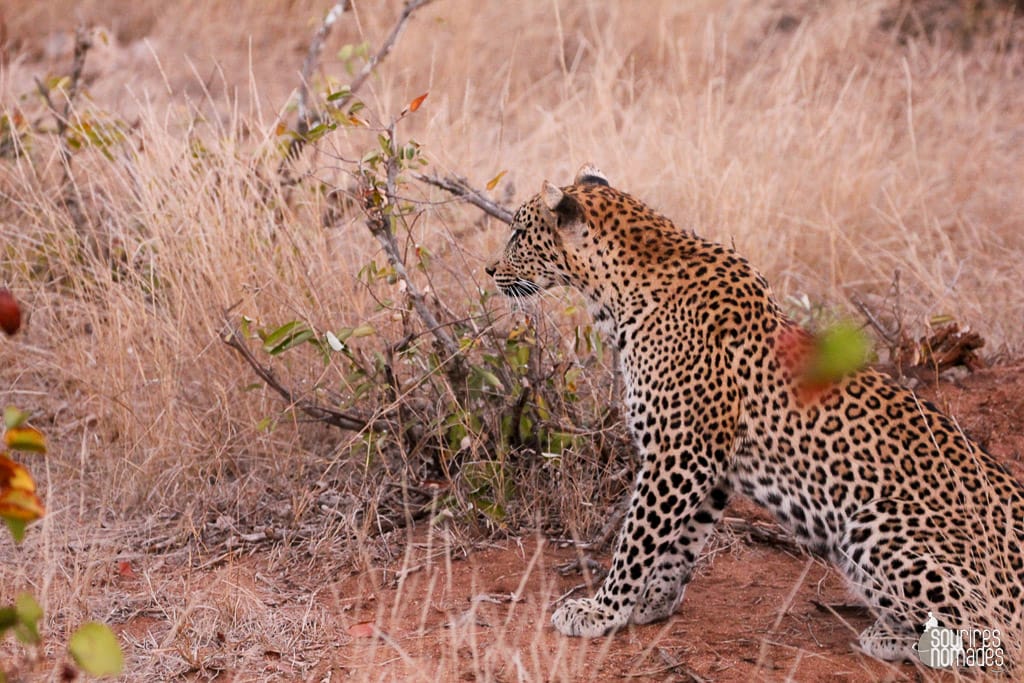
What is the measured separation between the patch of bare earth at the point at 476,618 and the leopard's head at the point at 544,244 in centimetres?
107

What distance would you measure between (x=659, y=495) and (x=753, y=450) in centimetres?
37

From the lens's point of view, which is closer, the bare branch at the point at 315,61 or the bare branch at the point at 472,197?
the bare branch at the point at 472,197

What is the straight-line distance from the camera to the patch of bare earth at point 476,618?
14.7 feet

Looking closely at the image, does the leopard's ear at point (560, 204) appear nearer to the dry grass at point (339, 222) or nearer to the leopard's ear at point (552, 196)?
the leopard's ear at point (552, 196)

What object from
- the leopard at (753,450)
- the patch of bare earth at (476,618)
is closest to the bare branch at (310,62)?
the leopard at (753,450)

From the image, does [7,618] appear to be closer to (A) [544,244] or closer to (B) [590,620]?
(B) [590,620]

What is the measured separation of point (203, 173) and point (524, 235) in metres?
2.80

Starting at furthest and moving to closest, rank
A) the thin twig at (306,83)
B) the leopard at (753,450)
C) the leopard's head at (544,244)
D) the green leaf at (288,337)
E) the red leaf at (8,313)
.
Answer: the thin twig at (306,83)
the green leaf at (288,337)
the leopard's head at (544,244)
the leopard at (753,450)
the red leaf at (8,313)

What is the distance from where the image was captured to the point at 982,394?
6281 millimetres

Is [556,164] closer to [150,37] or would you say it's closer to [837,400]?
[837,400]

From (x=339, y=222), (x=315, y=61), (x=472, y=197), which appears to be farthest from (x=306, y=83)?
(x=472, y=197)

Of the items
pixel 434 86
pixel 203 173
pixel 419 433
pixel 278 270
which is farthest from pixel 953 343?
pixel 434 86

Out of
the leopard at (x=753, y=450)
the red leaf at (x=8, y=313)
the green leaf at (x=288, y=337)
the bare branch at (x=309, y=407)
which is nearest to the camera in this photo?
the red leaf at (x=8, y=313)

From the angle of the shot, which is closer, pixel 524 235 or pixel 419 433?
pixel 524 235
